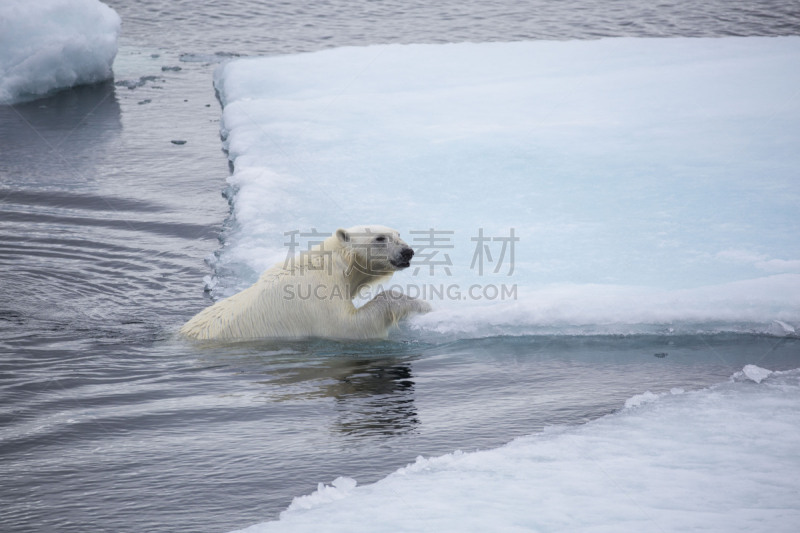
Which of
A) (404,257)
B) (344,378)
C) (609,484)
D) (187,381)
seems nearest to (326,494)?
(609,484)

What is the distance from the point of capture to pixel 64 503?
141 inches

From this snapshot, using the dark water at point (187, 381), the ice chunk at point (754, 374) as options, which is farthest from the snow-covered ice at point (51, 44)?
the ice chunk at point (754, 374)

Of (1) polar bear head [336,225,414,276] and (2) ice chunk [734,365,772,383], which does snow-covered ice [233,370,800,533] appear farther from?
(1) polar bear head [336,225,414,276]

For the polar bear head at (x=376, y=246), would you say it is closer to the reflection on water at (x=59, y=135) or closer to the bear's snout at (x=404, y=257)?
the bear's snout at (x=404, y=257)

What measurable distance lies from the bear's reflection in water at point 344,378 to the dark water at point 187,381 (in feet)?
0.04

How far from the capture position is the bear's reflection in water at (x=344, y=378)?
431cm

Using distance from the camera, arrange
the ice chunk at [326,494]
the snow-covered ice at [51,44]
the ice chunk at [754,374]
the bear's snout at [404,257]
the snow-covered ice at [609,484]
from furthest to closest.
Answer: the snow-covered ice at [51,44]
the bear's snout at [404,257]
the ice chunk at [754,374]
the ice chunk at [326,494]
the snow-covered ice at [609,484]

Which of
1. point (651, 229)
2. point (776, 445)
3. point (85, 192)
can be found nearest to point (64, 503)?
point (776, 445)

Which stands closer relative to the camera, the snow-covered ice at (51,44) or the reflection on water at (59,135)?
the reflection on water at (59,135)

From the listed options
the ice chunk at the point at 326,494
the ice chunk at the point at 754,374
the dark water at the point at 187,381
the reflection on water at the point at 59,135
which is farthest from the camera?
the reflection on water at the point at 59,135

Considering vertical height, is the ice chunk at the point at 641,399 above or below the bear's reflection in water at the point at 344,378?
below

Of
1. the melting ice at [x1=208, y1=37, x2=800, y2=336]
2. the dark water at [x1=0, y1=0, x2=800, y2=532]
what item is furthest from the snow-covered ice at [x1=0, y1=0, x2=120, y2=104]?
the dark water at [x1=0, y1=0, x2=800, y2=532]

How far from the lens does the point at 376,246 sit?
207 inches

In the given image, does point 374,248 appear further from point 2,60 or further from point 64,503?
point 2,60
